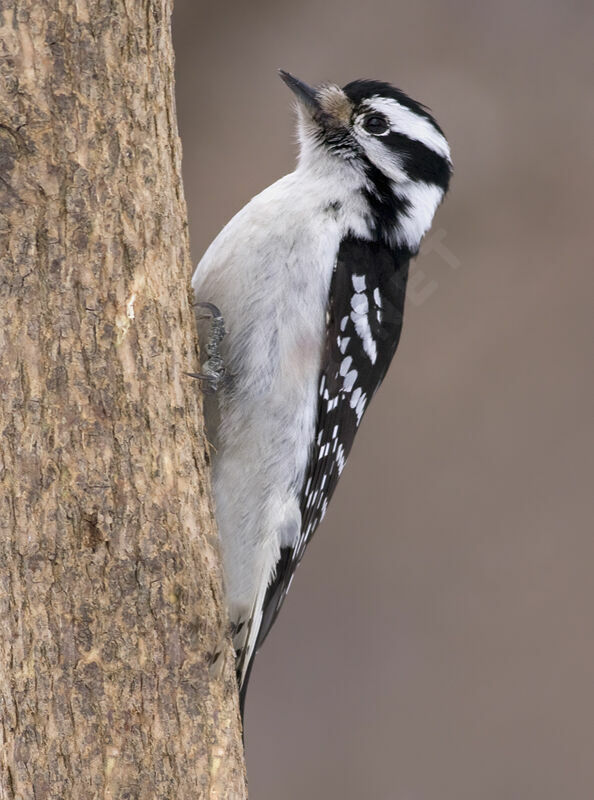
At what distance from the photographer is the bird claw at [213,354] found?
1.79 metres

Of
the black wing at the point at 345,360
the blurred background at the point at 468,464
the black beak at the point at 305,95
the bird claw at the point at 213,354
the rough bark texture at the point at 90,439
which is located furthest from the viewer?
the blurred background at the point at 468,464

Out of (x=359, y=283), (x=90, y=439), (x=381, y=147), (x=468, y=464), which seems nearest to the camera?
(x=90, y=439)

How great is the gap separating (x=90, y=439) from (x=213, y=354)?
490mm

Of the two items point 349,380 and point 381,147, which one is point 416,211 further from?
point 349,380

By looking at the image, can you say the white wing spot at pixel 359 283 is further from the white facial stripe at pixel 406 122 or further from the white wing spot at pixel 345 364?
the white facial stripe at pixel 406 122

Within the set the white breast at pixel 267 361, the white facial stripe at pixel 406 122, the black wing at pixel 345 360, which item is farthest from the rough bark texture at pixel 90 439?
the white facial stripe at pixel 406 122

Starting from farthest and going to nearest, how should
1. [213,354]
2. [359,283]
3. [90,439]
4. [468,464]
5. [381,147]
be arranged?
[468,464], [381,147], [359,283], [213,354], [90,439]

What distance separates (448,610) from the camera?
3.59 metres

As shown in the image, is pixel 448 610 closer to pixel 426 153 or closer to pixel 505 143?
pixel 505 143

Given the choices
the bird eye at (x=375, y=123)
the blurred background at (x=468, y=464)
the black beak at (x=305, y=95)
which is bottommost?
the blurred background at (x=468, y=464)

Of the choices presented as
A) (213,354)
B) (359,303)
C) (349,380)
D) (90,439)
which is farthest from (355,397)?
(90,439)

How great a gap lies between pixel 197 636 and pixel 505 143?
2.65m

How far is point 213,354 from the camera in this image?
6.05 ft

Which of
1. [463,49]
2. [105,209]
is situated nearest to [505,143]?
[463,49]
